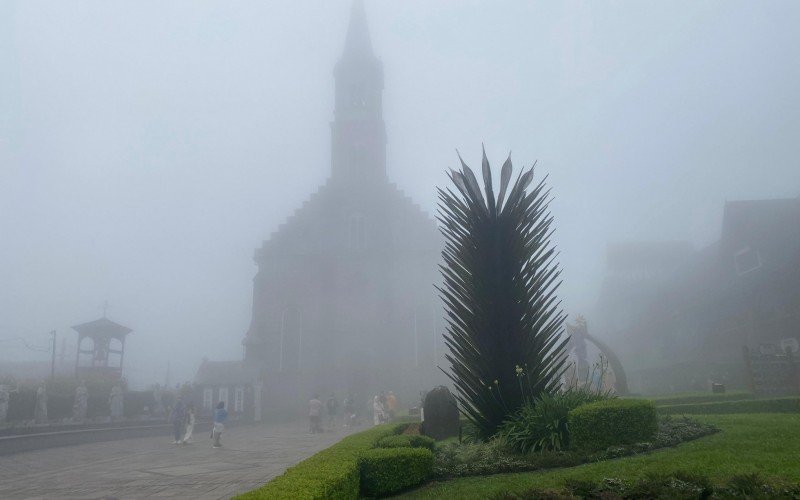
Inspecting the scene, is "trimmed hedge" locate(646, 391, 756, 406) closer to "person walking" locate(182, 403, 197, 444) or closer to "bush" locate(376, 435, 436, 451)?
"bush" locate(376, 435, 436, 451)

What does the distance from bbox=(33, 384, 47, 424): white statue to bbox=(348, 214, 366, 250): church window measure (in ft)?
81.3

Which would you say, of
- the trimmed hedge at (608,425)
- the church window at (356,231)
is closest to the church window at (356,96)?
the church window at (356,231)

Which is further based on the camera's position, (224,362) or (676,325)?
(224,362)

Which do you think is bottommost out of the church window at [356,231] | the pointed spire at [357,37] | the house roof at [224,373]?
the house roof at [224,373]

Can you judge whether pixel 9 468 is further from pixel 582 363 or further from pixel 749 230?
pixel 749 230

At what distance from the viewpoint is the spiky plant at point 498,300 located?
9.42m

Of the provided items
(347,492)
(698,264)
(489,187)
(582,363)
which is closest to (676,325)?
(698,264)

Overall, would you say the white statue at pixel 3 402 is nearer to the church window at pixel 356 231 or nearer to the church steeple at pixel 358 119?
the church window at pixel 356 231

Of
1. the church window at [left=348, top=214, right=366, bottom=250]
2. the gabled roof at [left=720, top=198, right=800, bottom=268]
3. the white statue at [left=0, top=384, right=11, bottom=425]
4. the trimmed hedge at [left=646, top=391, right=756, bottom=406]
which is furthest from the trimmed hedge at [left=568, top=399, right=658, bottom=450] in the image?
the church window at [left=348, top=214, right=366, bottom=250]

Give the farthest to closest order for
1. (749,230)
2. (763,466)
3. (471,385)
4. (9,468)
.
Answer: (749,230)
(9,468)
(471,385)
(763,466)

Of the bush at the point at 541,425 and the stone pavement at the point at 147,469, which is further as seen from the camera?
the stone pavement at the point at 147,469

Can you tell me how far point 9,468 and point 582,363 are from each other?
69.6 feet

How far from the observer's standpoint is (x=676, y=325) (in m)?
36.6

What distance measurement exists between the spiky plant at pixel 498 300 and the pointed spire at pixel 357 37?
42880 mm
